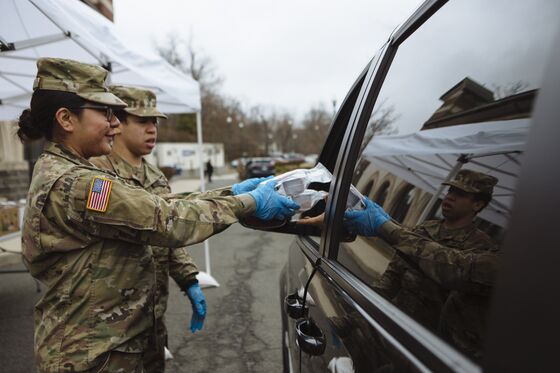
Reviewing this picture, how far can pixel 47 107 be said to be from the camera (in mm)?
1524

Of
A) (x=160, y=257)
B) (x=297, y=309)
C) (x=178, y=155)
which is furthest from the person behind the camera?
(x=178, y=155)

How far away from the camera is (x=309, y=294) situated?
1.45 meters

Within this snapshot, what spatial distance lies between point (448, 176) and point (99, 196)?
114cm

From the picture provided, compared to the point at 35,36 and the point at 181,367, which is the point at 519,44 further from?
the point at 35,36

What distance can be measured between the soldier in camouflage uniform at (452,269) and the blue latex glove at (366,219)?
0.44 ft

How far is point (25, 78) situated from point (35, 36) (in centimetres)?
148

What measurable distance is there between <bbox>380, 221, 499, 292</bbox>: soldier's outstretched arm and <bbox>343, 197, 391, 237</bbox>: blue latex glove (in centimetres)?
10

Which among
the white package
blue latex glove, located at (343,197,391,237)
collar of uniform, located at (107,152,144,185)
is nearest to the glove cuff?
collar of uniform, located at (107,152,144,185)

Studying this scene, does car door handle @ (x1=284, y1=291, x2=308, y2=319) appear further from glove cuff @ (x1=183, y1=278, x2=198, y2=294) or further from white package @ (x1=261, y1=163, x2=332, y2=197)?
glove cuff @ (x1=183, y1=278, x2=198, y2=294)

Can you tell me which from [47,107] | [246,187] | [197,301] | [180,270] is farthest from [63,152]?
[197,301]

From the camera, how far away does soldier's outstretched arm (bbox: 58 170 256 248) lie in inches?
53.0

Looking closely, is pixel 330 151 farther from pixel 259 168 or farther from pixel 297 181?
pixel 259 168

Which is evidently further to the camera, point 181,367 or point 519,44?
point 181,367

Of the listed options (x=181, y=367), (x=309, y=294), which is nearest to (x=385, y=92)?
(x=309, y=294)
